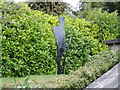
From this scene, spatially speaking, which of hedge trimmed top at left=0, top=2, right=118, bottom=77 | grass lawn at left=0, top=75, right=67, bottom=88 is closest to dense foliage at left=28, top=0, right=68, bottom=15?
hedge trimmed top at left=0, top=2, right=118, bottom=77

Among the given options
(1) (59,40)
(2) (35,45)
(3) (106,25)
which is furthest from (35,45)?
(3) (106,25)

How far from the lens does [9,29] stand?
193 inches

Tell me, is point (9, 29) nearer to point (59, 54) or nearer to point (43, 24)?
point (43, 24)

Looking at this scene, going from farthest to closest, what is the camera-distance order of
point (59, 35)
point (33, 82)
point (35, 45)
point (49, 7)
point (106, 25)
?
1. point (49, 7)
2. point (106, 25)
3. point (35, 45)
4. point (59, 35)
5. point (33, 82)

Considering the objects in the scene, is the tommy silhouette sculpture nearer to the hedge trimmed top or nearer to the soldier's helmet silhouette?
the soldier's helmet silhouette

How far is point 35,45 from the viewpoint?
17.3ft

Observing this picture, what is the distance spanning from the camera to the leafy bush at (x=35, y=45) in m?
4.87

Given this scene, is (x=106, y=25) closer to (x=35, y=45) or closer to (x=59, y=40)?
(x=59, y=40)

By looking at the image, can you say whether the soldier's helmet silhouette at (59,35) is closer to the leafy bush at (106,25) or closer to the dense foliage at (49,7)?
the leafy bush at (106,25)

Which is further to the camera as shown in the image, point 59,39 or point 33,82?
point 59,39

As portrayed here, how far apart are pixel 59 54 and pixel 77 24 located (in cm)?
162

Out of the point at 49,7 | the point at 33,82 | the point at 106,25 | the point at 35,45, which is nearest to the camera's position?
the point at 33,82

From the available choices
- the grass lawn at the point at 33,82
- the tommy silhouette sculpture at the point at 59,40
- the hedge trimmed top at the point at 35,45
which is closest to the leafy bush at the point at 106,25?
the hedge trimmed top at the point at 35,45

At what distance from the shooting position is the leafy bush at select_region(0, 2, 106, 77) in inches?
192
